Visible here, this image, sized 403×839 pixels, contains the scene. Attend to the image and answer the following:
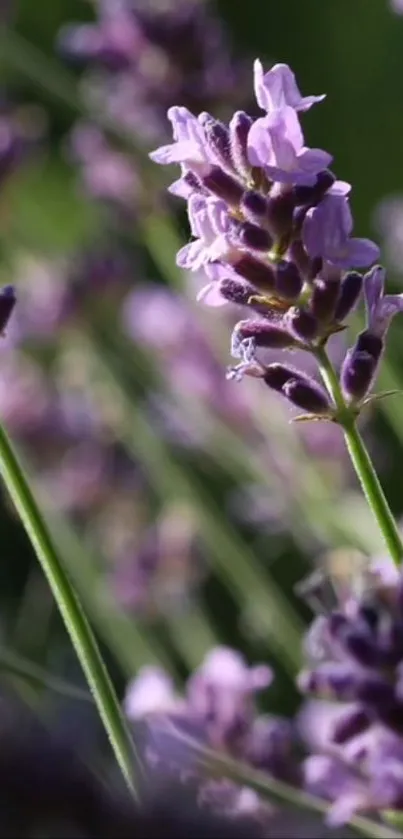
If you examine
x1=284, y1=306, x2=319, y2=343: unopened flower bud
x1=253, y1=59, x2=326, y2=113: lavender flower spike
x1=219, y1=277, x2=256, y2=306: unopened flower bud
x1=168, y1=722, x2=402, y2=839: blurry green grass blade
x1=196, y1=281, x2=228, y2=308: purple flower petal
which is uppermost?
x1=253, y1=59, x2=326, y2=113: lavender flower spike

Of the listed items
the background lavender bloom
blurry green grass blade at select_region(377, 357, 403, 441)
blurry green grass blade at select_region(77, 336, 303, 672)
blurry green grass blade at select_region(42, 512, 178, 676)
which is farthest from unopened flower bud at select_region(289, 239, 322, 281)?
blurry green grass blade at select_region(42, 512, 178, 676)

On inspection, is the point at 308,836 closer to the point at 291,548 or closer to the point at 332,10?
the point at 291,548

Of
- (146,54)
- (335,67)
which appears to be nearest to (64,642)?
(146,54)

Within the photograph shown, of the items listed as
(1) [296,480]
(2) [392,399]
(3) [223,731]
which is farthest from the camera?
(1) [296,480]

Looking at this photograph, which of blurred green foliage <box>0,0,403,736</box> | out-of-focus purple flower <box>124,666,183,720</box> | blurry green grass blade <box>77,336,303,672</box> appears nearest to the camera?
out-of-focus purple flower <box>124,666,183,720</box>

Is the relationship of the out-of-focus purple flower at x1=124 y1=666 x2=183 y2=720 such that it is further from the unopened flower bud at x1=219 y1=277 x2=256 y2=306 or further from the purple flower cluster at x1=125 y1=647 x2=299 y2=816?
the unopened flower bud at x1=219 y1=277 x2=256 y2=306

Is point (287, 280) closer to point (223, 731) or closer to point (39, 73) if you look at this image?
point (223, 731)

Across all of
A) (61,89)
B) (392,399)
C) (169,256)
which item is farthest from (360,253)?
(169,256)
